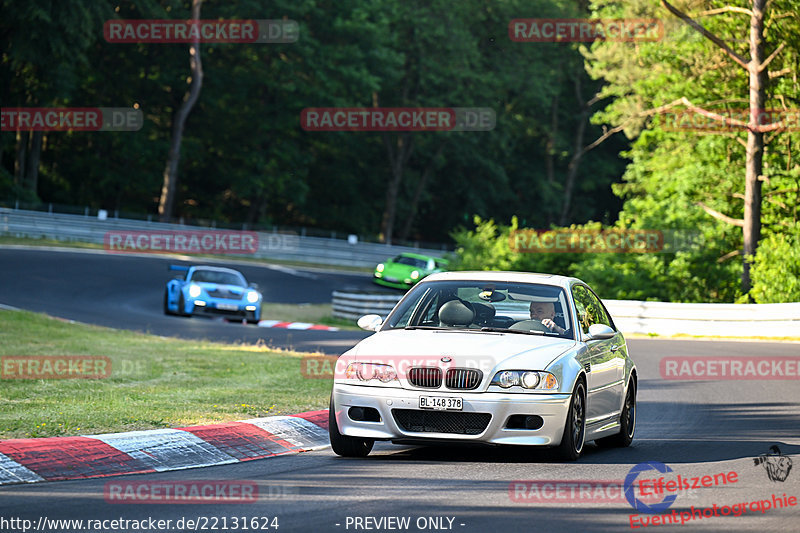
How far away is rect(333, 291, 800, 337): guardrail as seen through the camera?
89.9 ft

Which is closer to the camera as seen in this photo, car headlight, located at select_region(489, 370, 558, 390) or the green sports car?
car headlight, located at select_region(489, 370, 558, 390)

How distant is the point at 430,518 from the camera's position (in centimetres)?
663

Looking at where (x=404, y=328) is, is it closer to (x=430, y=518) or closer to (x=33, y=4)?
(x=430, y=518)

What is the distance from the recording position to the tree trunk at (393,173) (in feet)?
227

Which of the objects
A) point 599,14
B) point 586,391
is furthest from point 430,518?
point 599,14

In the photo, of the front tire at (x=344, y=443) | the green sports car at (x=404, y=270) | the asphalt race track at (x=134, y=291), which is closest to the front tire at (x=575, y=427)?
the front tire at (x=344, y=443)

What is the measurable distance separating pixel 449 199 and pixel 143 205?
793 inches
